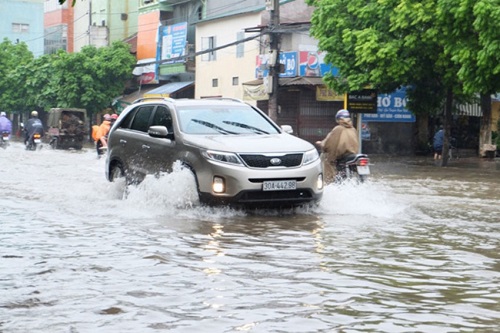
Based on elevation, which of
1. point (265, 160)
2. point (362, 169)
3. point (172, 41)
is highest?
point (172, 41)

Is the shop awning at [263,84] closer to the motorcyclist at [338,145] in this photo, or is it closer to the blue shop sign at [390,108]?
the blue shop sign at [390,108]

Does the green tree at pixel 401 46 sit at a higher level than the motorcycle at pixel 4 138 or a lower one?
higher

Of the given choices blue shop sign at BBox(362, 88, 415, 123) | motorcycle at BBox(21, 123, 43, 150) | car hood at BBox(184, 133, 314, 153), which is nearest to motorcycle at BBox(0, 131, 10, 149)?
motorcycle at BBox(21, 123, 43, 150)

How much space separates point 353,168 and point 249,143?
2712 mm

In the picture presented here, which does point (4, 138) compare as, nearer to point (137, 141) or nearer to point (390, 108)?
point (390, 108)

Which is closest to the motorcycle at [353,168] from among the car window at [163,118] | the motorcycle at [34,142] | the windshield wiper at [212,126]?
the windshield wiper at [212,126]

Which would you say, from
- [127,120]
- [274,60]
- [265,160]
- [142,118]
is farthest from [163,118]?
[274,60]

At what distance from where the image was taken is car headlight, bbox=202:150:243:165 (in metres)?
12.4

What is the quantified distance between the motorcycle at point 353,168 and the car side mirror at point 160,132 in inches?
110

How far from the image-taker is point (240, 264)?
869 cm

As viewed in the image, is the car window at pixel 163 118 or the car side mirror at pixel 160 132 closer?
→ the car side mirror at pixel 160 132

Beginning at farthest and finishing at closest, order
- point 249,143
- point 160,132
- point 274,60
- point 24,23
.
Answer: point 24,23 → point 274,60 → point 160,132 → point 249,143

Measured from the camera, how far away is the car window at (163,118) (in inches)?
550

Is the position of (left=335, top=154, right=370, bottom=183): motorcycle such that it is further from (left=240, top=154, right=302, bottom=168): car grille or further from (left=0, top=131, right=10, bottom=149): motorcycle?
(left=0, top=131, right=10, bottom=149): motorcycle
